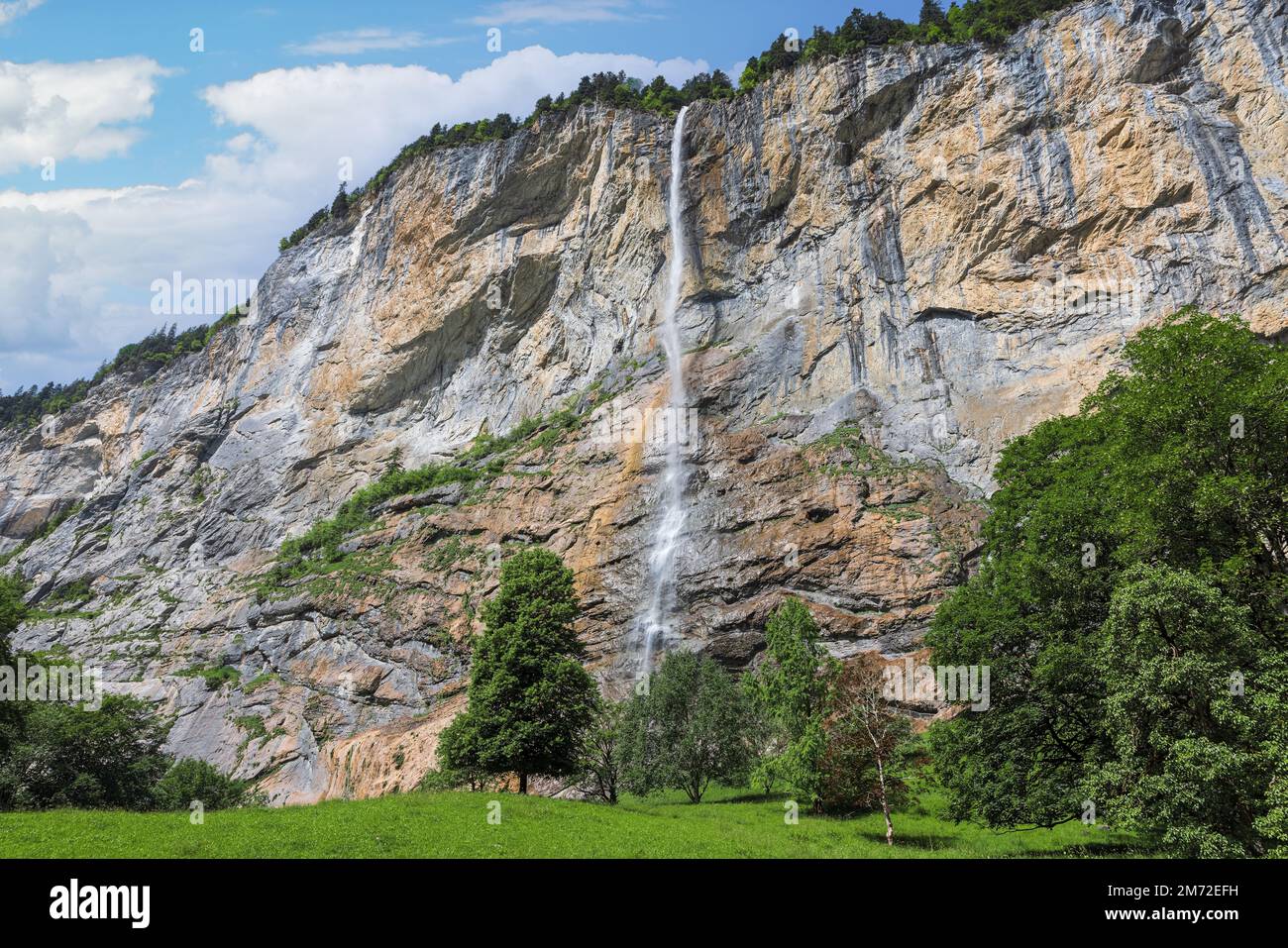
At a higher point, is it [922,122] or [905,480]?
[922,122]

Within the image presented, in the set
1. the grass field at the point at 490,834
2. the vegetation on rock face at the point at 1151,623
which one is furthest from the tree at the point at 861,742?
the vegetation on rock face at the point at 1151,623

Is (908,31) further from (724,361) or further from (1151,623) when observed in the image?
(1151,623)

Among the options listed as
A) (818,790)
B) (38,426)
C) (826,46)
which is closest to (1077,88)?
(826,46)

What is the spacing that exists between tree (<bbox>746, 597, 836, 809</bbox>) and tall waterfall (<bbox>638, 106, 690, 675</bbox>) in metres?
17.3

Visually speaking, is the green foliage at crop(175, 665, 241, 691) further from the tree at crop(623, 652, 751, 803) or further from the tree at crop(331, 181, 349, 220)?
the tree at crop(331, 181, 349, 220)

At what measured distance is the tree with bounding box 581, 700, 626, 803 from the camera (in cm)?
3155

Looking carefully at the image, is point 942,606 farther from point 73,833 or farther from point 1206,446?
point 73,833

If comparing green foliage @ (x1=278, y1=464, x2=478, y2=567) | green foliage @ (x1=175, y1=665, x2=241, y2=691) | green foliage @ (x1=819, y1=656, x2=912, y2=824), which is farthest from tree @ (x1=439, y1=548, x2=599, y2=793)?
green foliage @ (x1=278, y1=464, x2=478, y2=567)

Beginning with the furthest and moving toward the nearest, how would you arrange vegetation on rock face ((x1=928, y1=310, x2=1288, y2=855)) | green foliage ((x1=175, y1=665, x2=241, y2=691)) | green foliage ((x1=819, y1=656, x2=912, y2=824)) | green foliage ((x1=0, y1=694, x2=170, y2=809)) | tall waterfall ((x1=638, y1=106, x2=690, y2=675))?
green foliage ((x1=175, y1=665, x2=241, y2=691))
tall waterfall ((x1=638, y1=106, x2=690, y2=675))
green foliage ((x1=819, y1=656, x2=912, y2=824))
green foliage ((x1=0, y1=694, x2=170, y2=809))
vegetation on rock face ((x1=928, y1=310, x2=1288, y2=855))

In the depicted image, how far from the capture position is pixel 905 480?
48188 millimetres

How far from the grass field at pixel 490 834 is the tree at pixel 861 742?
96 centimetres

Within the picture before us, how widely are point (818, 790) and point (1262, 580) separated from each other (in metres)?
14.9

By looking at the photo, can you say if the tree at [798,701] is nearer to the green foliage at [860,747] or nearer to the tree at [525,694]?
the green foliage at [860,747]

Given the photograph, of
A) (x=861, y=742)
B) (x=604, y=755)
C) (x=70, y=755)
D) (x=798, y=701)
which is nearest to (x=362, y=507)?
(x=70, y=755)
